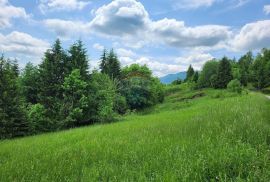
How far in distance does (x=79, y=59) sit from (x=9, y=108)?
14.7 metres

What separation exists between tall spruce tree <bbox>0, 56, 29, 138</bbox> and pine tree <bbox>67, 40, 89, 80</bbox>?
1129 centimetres

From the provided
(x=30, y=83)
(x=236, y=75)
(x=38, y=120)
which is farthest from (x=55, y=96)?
(x=236, y=75)

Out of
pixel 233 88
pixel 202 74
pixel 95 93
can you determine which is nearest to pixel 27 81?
pixel 95 93

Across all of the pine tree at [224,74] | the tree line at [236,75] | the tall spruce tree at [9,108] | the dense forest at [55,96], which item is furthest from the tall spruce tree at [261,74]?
the tall spruce tree at [9,108]

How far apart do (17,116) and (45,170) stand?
23870mm

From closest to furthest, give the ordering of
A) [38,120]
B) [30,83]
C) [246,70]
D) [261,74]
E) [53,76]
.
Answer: [38,120]
[53,76]
[30,83]
[261,74]
[246,70]

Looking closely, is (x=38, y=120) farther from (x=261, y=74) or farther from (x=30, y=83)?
(x=261, y=74)

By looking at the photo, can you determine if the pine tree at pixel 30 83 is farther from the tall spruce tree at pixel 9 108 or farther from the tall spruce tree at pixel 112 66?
the tall spruce tree at pixel 112 66

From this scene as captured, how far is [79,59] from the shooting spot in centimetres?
3956

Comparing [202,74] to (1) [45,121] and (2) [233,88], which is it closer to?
(2) [233,88]

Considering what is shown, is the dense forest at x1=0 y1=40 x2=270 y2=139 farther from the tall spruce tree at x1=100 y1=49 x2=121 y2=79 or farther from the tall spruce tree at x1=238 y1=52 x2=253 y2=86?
the tall spruce tree at x1=238 y1=52 x2=253 y2=86

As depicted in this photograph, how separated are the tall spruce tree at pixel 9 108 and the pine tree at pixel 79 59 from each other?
11292mm

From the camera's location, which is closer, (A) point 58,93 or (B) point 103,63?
(A) point 58,93

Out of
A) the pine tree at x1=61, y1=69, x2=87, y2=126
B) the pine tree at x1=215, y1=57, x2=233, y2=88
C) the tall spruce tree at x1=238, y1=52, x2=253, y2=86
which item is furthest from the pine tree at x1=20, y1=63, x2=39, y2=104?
the tall spruce tree at x1=238, y1=52, x2=253, y2=86
